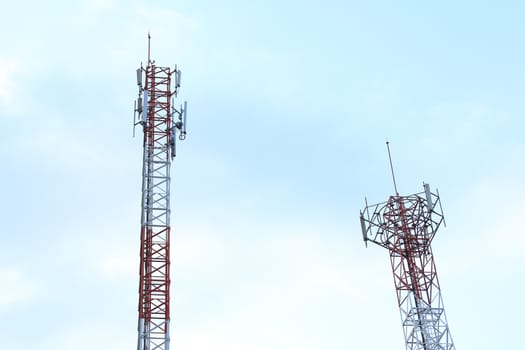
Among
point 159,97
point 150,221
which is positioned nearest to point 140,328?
point 150,221

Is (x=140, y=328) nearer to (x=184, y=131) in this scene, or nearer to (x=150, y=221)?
(x=150, y=221)

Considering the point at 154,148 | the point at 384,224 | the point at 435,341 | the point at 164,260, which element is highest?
the point at 154,148

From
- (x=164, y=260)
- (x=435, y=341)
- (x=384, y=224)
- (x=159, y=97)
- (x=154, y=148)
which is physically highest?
(x=159, y=97)

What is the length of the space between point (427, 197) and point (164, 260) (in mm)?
25978

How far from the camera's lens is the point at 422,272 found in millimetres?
70375

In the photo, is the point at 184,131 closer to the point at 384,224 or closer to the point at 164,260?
the point at 164,260

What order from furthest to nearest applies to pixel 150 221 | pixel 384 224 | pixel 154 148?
pixel 384 224 < pixel 154 148 < pixel 150 221

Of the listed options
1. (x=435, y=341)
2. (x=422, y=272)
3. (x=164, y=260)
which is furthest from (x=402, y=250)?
(x=164, y=260)

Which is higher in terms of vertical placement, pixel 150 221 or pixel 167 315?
pixel 150 221

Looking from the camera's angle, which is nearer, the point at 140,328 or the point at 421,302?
the point at 140,328

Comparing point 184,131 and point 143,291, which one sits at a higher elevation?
point 184,131

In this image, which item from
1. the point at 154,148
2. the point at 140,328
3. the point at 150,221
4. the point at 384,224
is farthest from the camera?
the point at 384,224

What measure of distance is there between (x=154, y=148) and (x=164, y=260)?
36.1ft

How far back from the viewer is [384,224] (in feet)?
237
